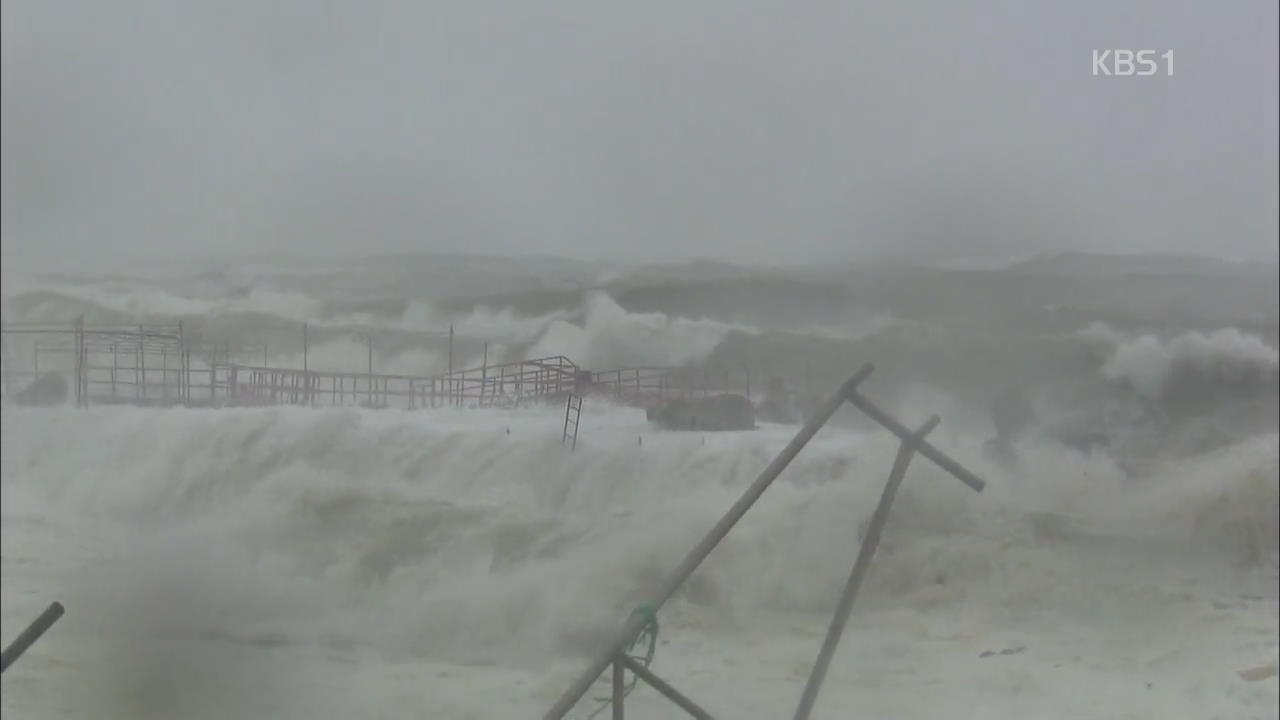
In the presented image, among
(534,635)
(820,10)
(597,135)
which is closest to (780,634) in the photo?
(534,635)

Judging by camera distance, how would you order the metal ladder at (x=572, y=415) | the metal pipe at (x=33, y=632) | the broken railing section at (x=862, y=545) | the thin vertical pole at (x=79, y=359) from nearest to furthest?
the metal pipe at (x=33, y=632) < the broken railing section at (x=862, y=545) < the metal ladder at (x=572, y=415) < the thin vertical pole at (x=79, y=359)

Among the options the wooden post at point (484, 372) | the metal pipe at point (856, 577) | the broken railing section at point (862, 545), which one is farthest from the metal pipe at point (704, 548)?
the wooden post at point (484, 372)

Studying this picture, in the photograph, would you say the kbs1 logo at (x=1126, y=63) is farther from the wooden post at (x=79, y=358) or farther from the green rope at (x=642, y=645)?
the wooden post at (x=79, y=358)

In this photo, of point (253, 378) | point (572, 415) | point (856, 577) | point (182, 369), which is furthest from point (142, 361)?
point (856, 577)

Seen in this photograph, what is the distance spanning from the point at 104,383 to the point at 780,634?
1.01 meters

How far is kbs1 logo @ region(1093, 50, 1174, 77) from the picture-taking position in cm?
125

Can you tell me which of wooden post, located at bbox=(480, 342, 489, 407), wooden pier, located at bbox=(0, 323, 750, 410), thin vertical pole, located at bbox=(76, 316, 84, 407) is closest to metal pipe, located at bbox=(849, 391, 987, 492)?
wooden pier, located at bbox=(0, 323, 750, 410)

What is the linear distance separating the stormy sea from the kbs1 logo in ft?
0.85

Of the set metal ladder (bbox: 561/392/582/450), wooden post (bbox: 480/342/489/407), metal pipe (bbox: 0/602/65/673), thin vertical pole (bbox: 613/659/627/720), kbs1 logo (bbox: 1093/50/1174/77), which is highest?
kbs1 logo (bbox: 1093/50/1174/77)

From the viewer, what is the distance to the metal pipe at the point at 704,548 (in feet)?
3.54

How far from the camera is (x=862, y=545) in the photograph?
3.85 feet

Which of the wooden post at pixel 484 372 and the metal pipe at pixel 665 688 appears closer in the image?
the metal pipe at pixel 665 688

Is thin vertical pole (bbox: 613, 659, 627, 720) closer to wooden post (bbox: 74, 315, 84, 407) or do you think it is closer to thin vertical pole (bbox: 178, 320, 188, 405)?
thin vertical pole (bbox: 178, 320, 188, 405)

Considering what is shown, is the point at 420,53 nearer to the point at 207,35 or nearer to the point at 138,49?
the point at 207,35
